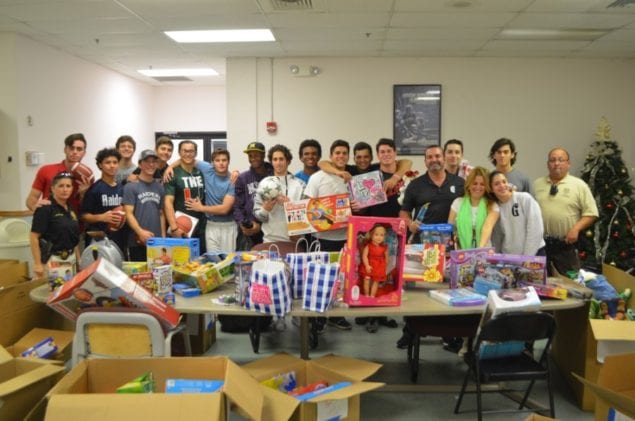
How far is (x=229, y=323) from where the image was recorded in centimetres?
451

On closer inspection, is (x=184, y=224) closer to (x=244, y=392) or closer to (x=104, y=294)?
(x=104, y=294)

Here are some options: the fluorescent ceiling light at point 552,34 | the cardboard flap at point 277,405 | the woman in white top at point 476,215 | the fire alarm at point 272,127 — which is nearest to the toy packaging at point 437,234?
the woman in white top at point 476,215

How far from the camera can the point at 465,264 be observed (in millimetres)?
3078

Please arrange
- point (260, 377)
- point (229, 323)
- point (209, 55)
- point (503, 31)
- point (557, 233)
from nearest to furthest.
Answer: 1. point (260, 377)
2. point (557, 233)
3. point (229, 323)
4. point (503, 31)
5. point (209, 55)

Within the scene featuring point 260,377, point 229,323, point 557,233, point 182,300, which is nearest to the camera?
point 260,377

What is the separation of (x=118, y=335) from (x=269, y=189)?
5.55ft

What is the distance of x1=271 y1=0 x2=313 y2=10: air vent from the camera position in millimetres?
4633

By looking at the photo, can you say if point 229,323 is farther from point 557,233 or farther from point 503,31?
point 503,31

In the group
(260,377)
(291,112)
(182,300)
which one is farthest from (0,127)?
(260,377)

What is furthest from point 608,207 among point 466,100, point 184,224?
point 184,224

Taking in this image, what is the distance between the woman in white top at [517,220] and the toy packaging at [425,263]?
629 millimetres

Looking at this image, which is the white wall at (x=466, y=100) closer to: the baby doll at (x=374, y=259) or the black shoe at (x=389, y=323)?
the black shoe at (x=389, y=323)

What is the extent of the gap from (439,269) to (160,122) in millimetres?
7878

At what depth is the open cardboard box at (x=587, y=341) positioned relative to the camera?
2.82 m
